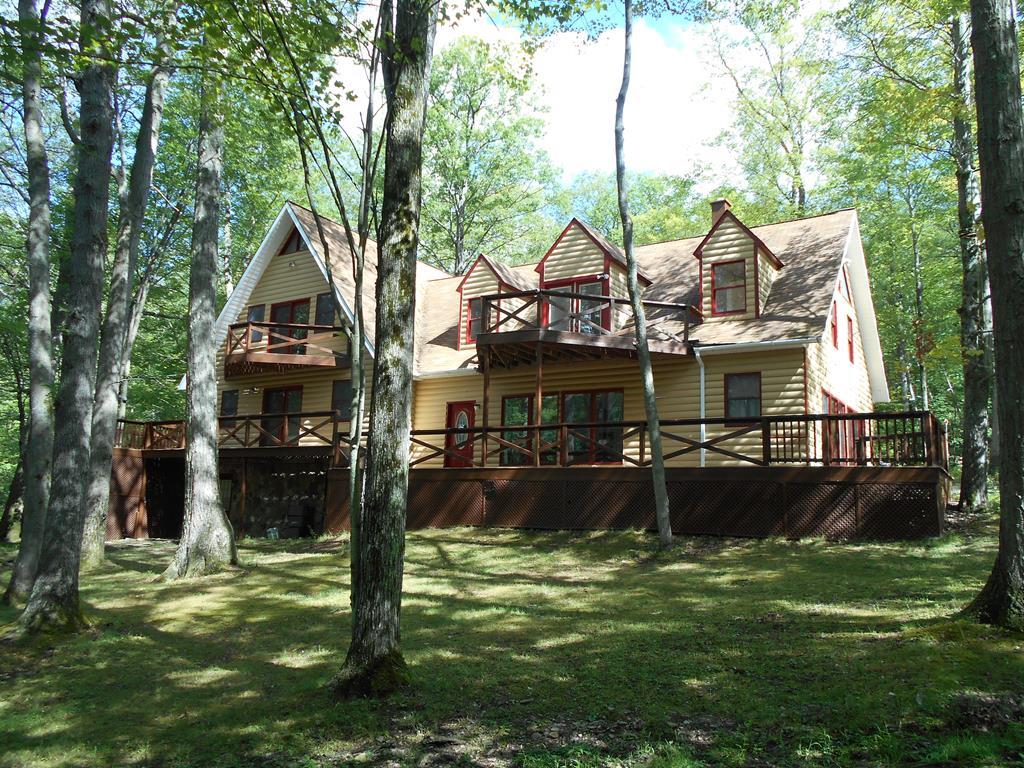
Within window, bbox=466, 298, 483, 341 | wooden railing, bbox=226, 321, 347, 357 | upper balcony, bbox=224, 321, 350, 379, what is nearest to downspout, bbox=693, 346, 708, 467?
window, bbox=466, 298, 483, 341

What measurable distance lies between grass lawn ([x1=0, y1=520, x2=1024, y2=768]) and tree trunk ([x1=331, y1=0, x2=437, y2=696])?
0.42 meters

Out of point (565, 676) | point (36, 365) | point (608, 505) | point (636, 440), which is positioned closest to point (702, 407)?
point (636, 440)

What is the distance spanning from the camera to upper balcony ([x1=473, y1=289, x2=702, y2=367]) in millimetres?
16703

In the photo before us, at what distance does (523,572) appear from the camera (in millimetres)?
11961

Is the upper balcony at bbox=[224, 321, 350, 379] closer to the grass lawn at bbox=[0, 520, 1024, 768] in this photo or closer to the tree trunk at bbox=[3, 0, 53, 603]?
the tree trunk at bbox=[3, 0, 53, 603]

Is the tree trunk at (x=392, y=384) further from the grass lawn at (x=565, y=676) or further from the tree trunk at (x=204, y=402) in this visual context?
the tree trunk at (x=204, y=402)

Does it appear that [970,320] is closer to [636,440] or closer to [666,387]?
[666,387]

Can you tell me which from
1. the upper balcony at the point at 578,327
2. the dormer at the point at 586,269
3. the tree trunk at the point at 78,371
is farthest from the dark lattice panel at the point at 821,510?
the tree trunk at the point at 78,371

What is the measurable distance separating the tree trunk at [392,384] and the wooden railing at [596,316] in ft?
34.3

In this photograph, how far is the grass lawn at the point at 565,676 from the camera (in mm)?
4785

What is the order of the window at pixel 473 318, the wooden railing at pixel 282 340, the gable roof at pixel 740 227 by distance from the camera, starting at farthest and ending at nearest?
the wooden railing at pixel 282 340, the window at pixel 473 318, the gable roof at pixel 740 227

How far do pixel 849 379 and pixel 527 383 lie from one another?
935 centimetres

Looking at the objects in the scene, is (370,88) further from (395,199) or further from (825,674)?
(825,674)

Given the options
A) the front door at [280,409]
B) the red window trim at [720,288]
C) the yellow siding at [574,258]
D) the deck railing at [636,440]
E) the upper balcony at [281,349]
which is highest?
the yellow siding at [574,258]
